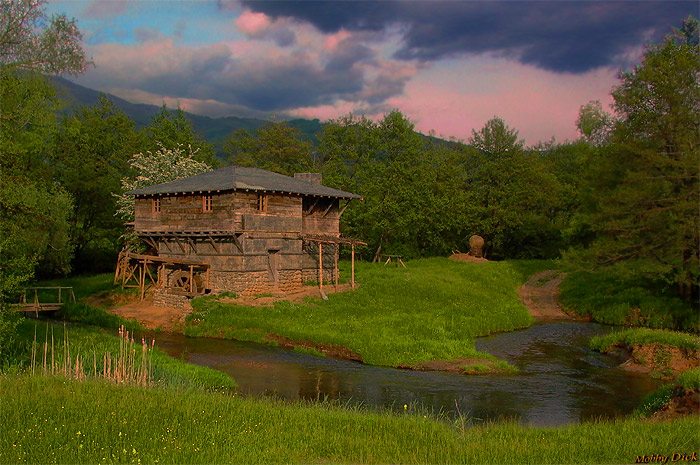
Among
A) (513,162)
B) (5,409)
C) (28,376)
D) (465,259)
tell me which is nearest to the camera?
(5,409)

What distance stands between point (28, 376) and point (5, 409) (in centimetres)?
292

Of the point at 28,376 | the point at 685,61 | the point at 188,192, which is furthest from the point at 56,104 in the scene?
the point at 685,61

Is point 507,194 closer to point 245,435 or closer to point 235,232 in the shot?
point 235,232

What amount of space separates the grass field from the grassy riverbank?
37.6 ft

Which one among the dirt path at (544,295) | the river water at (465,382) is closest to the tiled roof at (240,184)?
the river water at (465,382)

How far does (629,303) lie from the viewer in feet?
113

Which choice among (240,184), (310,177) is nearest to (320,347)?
(240,184)

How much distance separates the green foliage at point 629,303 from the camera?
104 feet

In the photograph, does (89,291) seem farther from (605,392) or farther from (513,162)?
(513,162)

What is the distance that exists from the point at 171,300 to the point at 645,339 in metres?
26.3

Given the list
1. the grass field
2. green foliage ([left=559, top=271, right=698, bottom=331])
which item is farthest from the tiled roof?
green foliage ([left=559, top=271, right=698, bottom=331])

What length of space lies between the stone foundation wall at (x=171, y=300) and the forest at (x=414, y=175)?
25.1 ft

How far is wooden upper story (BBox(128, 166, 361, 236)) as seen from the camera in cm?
3484

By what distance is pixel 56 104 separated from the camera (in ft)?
100.0
